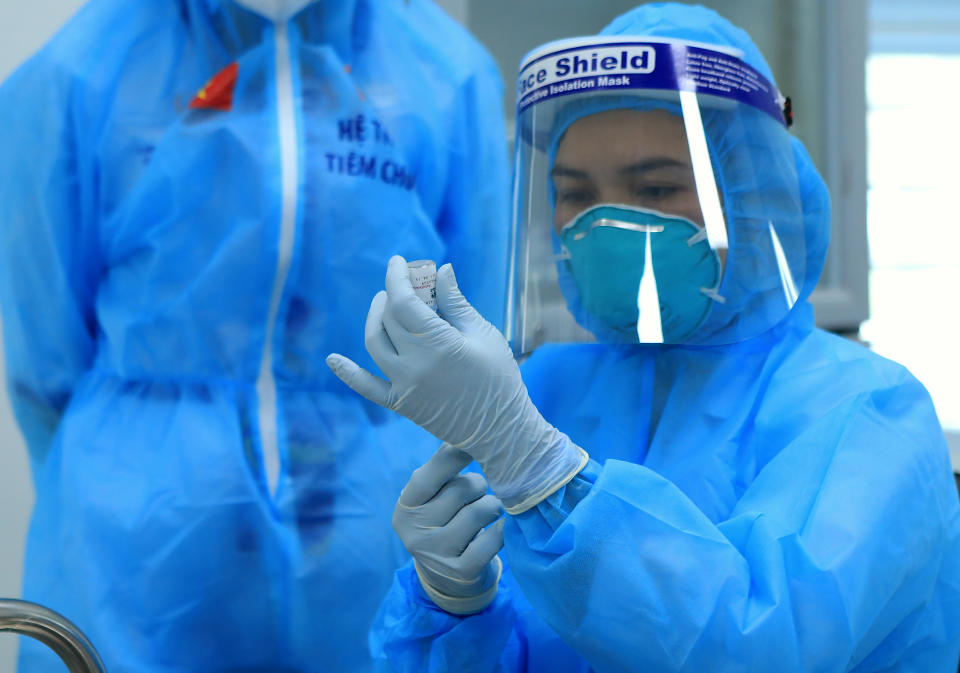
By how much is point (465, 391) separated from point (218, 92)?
765 millimetres

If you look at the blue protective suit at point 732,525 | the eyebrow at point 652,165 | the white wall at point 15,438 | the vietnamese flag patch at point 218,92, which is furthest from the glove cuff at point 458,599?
the white wall at point 15,438

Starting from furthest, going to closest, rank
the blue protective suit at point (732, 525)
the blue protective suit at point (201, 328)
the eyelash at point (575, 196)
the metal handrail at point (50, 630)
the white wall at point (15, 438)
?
the white wall at point (15, 438), the blue protective suit at point (201, 328), the eyelash at point (575, 196), the metal handrail at point (50, 630), the blue protective suit at point (732, 525)

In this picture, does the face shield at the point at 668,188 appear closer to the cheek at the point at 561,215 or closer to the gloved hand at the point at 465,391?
the cheek at the point at 561,215

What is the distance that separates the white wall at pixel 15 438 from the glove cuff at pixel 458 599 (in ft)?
2.85

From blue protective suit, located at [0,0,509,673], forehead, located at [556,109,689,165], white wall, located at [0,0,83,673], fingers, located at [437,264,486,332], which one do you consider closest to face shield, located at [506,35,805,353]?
forehead, located at [556,109,689,165]

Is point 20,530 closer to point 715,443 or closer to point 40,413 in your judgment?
point 40,413

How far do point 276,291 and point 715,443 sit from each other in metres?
0.66

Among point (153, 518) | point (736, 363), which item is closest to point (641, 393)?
point (736, 363)

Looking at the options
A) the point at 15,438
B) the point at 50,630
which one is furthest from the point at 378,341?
the point at 15,438

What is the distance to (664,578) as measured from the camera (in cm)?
68

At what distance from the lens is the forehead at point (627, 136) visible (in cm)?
85

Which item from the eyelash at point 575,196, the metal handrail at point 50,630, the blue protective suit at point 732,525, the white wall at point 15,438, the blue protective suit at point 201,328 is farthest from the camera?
the white wall at point 15,438

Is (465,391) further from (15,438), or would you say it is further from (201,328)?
(15,438)

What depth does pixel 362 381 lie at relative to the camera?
735mm
